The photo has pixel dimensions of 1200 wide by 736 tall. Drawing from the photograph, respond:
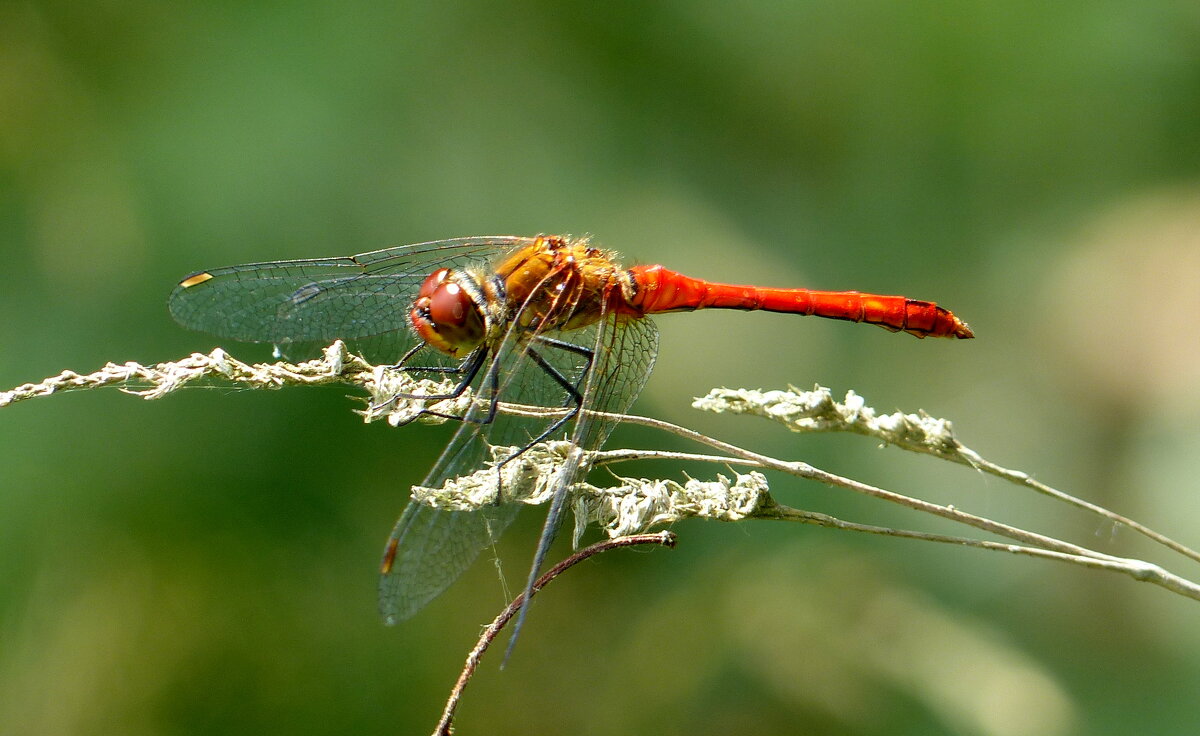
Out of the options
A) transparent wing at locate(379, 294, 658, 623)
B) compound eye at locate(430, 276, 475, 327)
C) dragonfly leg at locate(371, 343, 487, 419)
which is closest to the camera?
transparent wing at locate(379, 294, 658, 623)

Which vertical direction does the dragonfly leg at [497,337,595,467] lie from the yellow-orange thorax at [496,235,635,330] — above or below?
below

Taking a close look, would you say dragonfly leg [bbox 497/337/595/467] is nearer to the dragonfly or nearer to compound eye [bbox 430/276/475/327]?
the dragonfly

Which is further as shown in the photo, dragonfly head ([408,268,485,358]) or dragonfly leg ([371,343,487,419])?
dragonfly head ([408,268,485,358])

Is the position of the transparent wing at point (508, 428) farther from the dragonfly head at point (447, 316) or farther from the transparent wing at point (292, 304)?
Result: the transparent wing at point (292, 304)

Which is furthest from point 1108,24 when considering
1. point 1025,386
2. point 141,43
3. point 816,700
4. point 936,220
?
point 141,43

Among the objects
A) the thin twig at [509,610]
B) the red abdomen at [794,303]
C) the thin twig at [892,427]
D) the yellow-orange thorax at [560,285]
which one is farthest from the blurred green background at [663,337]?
the thin twig at [892,427]

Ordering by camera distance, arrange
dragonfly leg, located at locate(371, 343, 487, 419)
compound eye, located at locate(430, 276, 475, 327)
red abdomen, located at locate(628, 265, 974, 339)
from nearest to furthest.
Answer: dragonfly leg, located at locate(371, 343, 487, 419), compound eye, located at locate(430, 276, 475, 327), red abdomen, located at locate(628, 265, 974, 339)

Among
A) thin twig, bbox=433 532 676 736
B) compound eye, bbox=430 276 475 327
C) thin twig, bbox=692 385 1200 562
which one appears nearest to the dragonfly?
compound eye, bbox=430 276 475 327
